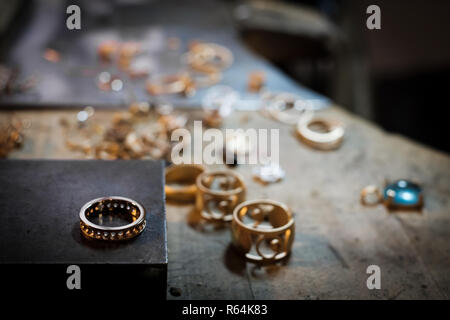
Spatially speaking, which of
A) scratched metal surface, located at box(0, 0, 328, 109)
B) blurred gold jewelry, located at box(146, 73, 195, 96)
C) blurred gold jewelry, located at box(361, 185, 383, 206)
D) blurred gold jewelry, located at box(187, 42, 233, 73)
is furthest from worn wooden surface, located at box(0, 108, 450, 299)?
blurred gold jewelry, located at box(187, 42, 233, 73)

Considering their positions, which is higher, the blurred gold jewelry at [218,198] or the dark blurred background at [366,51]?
the blurred gold jewelry at [218,198]

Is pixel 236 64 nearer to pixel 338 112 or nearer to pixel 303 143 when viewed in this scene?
pixel 338 112

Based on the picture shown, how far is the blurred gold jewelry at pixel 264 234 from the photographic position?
2.07m

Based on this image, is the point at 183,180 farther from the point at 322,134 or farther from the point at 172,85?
the point at 172,85

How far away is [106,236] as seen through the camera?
5.73ft

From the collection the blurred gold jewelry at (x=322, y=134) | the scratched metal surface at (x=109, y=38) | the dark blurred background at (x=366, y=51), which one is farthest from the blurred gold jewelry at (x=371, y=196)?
the dark blurred background at (x=366, y=51)

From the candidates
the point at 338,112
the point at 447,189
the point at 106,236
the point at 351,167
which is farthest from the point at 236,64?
the point at 106,236

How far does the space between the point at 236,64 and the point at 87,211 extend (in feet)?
7.33

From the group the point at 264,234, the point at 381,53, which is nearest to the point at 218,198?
the point at 264,234

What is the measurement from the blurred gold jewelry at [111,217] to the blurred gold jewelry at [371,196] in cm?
105

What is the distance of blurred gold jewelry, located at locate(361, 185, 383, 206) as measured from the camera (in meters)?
2.54

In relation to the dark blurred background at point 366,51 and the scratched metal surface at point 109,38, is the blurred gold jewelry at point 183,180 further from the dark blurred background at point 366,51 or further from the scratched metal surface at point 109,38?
the dark blurred background at point 366,51

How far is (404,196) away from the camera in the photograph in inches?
98.0

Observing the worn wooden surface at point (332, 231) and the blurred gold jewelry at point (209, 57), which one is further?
the blurred gold jewelry at point (209, 57)
